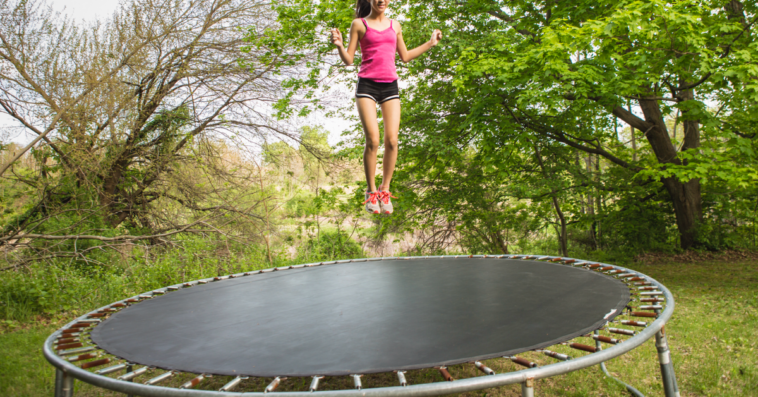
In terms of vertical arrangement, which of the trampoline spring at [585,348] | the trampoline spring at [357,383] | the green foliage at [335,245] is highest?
the trampoline spring at [357,383]

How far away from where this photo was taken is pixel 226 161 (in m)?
4.91

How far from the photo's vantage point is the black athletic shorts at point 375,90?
1.79m

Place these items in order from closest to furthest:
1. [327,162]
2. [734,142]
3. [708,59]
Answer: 1. [708,59]
2. [734,142]
3. [327,162]

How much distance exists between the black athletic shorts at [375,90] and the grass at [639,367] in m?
1.18

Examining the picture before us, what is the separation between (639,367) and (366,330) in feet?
4.74

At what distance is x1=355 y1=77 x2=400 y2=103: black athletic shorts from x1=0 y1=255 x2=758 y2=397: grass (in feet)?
3.88

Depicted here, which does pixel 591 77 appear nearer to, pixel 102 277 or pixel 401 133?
pixel 401 133

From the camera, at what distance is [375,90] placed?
71.1 inches

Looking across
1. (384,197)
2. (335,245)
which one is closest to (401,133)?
(335,245)

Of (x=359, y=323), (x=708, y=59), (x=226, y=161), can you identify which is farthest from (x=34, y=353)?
(x=708, y=59)

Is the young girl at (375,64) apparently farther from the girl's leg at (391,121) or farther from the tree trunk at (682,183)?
the tree trunk at (682,183)

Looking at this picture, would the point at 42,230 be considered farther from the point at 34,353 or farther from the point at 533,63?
the point at 533,63

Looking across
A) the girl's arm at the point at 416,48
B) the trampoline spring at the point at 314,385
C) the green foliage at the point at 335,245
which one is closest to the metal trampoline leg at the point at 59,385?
the trampoline spring at the point at 314,385

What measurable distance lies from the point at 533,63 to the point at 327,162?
2.76 meters
